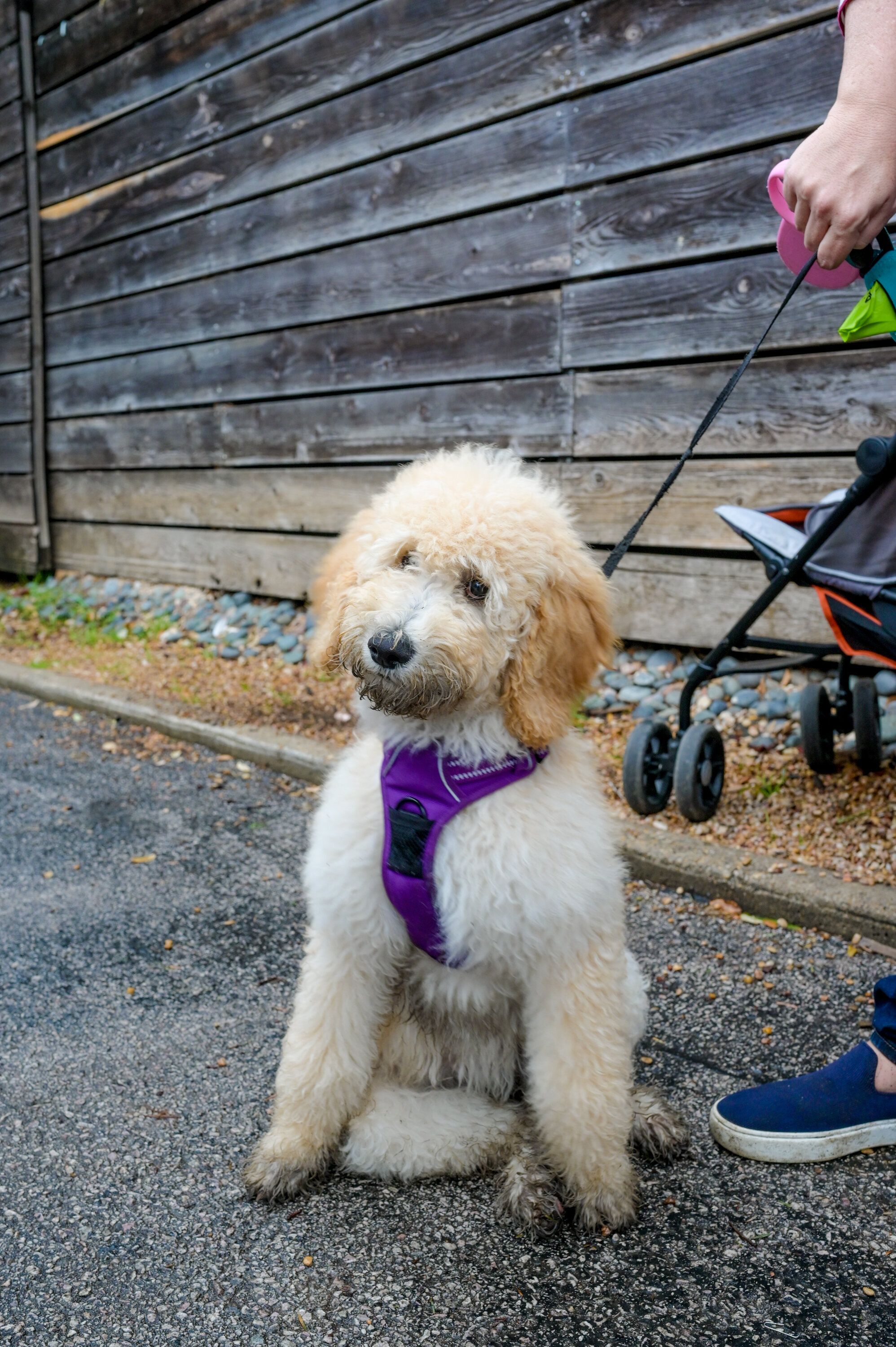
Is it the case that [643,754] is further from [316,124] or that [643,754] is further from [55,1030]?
[316,124]

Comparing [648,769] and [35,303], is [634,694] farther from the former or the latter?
[35,303]

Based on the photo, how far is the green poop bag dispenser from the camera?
1.85 m

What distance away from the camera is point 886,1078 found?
2049 millimetres

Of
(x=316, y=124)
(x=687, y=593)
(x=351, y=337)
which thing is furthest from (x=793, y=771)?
(x=316, y=124)

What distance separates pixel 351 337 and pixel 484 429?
1178mm

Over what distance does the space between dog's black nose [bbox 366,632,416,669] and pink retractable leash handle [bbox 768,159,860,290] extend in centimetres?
103

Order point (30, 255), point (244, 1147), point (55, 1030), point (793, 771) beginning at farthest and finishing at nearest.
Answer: point (30, 255), point (793, 771), point (55, 1030), point (244, 1147)

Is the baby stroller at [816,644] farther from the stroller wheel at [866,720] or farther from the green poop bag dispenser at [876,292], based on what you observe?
the green poop bag dispenser at [876,292]

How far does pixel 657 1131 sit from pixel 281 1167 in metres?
0.76

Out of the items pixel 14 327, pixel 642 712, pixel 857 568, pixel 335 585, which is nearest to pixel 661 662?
pixel 642 712

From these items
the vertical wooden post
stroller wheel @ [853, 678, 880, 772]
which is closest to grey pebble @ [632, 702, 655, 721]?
stroller wheel @ [853, 678, 880, 772]

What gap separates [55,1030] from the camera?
2.50m

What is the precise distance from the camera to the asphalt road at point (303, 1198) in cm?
164

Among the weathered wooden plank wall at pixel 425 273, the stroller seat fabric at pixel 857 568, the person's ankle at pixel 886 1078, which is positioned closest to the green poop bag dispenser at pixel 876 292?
the stroller seat fabric at pixel 857 568
